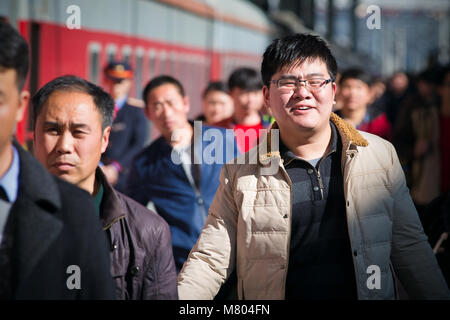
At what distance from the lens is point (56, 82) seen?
2750mm

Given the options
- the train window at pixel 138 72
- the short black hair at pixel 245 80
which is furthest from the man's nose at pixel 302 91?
the train window at pixel 138 72

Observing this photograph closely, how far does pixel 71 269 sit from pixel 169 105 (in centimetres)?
316

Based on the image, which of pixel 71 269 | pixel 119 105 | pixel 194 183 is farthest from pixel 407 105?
pixel 71 269

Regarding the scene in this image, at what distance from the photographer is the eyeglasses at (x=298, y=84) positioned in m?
2.86

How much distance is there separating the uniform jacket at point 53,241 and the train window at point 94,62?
215 inches

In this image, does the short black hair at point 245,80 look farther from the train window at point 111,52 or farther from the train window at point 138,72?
the train window at point 138,72

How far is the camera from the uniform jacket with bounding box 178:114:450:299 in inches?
108

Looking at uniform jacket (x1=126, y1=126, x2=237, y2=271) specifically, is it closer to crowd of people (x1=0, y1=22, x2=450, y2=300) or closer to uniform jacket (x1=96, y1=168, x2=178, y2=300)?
crowd of people (x1=0, y1=22, x2=450, y2=300)

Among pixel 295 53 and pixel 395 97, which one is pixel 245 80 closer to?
pixel 295 53

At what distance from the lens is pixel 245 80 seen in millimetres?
6406

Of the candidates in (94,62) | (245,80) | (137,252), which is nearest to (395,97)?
(94,62)

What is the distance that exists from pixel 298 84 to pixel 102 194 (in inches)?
32.0

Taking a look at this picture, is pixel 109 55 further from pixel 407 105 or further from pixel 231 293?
pixel 231 293

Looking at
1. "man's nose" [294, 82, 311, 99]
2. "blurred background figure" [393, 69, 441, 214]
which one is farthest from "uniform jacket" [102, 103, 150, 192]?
"man's nose" [294, 82, 311, 99]
